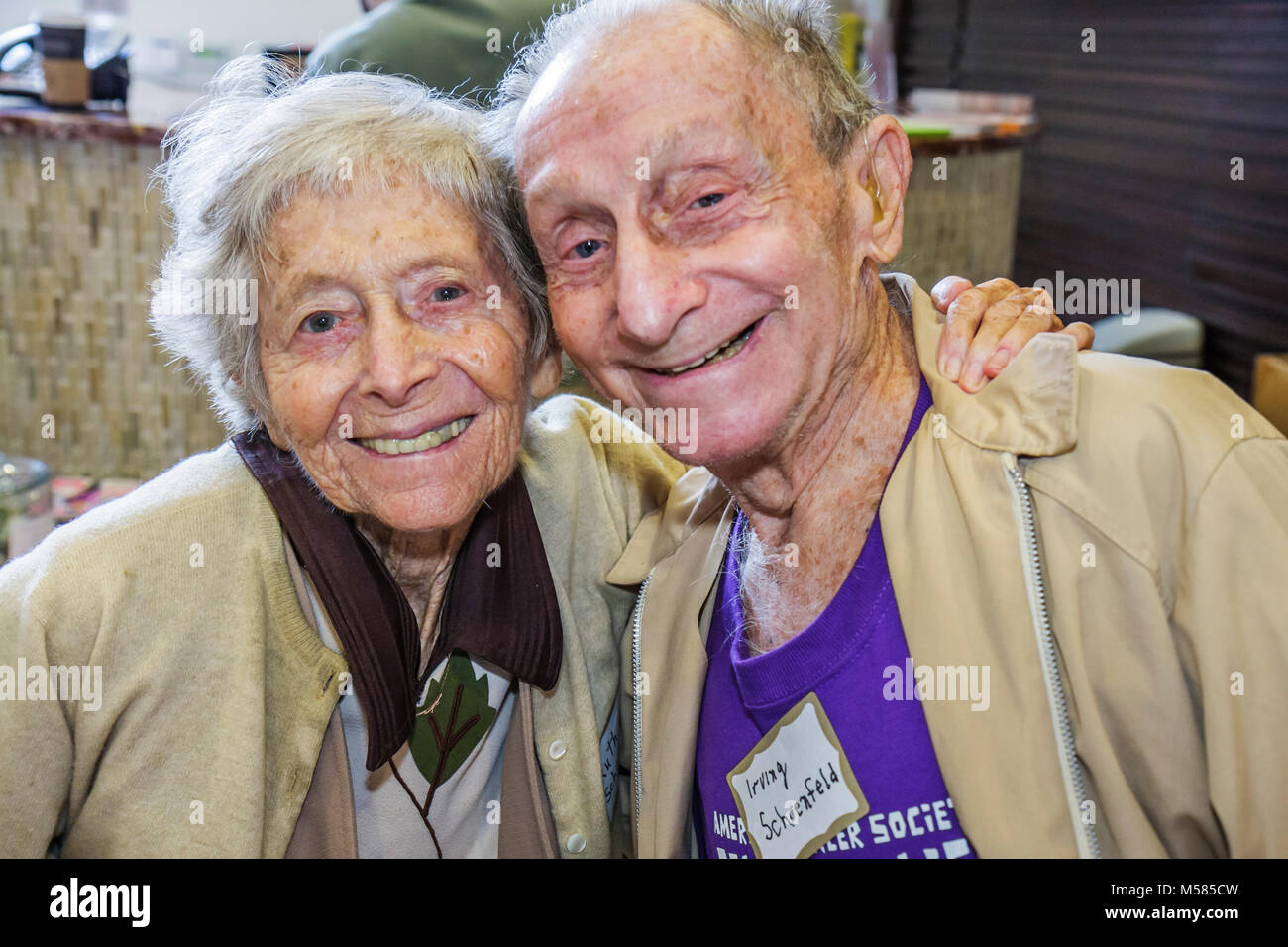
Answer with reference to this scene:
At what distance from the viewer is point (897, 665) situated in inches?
48.9

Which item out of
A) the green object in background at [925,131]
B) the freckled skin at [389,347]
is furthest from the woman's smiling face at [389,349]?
the green object in background at [925,131]

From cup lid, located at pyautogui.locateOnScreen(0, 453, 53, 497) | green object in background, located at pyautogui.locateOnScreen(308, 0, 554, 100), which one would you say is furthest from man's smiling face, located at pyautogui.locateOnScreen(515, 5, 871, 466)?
cup lid, located at pyautogui.locateOnScreen(0, 453, 53, 497)

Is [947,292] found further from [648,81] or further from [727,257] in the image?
[648,81]

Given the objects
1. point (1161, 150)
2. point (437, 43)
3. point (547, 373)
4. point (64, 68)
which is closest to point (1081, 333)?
point (547, 373)

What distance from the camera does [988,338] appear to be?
1299 mm

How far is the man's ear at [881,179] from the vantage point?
4.48 ft

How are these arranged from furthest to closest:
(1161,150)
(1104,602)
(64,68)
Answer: (1161,150) → (64,68) → (1104,602)

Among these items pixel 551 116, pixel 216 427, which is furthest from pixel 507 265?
pixel 216 427

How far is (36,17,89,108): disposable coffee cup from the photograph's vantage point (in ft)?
9.62

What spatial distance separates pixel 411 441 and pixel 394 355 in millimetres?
119

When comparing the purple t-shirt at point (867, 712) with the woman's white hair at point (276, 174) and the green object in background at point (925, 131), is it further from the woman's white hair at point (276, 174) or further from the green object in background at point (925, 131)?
the green object in background at point (925, 131)

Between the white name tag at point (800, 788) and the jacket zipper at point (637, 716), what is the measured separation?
0.20m

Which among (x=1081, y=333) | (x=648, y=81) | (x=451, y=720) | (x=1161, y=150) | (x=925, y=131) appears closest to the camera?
(x=648, y=81)
